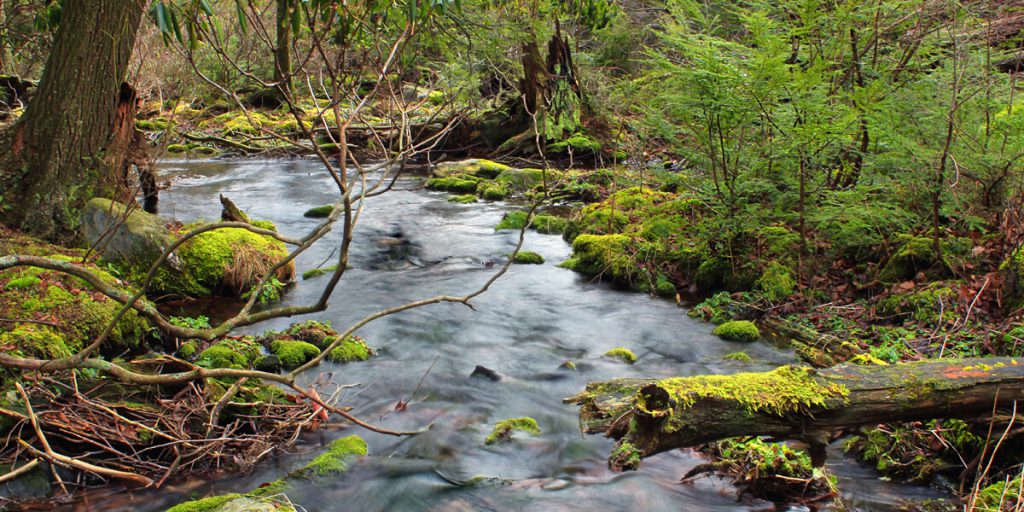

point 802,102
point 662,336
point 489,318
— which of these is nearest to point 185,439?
point 489,318

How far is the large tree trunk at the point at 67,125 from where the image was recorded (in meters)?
7.13

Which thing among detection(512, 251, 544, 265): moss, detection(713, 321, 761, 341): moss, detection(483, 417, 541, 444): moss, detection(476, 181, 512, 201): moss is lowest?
detection(483, 417, 541, 444): moss

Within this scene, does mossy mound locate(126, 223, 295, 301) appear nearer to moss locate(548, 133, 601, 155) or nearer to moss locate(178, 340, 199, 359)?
moss locate(178, 340, 199, 359)

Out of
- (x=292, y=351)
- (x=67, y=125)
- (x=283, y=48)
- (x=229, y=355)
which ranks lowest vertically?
(x=292, y=351)

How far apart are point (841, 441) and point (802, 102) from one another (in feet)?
11.8

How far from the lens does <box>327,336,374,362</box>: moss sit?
6.58 meters

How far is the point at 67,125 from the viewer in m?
7.28

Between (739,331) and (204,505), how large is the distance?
5.49 m

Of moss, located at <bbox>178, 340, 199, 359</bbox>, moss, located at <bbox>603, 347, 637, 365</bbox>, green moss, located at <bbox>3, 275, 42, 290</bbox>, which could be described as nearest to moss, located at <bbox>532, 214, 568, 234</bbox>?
moss, located at <bbox>603, 347, 637, 365</bbox>

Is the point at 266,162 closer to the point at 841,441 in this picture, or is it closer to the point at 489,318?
the point at 489,318

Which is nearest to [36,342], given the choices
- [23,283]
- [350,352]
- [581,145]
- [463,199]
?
[23,283]

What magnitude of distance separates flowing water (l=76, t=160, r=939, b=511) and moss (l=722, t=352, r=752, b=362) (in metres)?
0.10

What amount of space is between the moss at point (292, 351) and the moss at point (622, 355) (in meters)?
2.97

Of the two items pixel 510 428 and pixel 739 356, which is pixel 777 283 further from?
pixel 510 428
